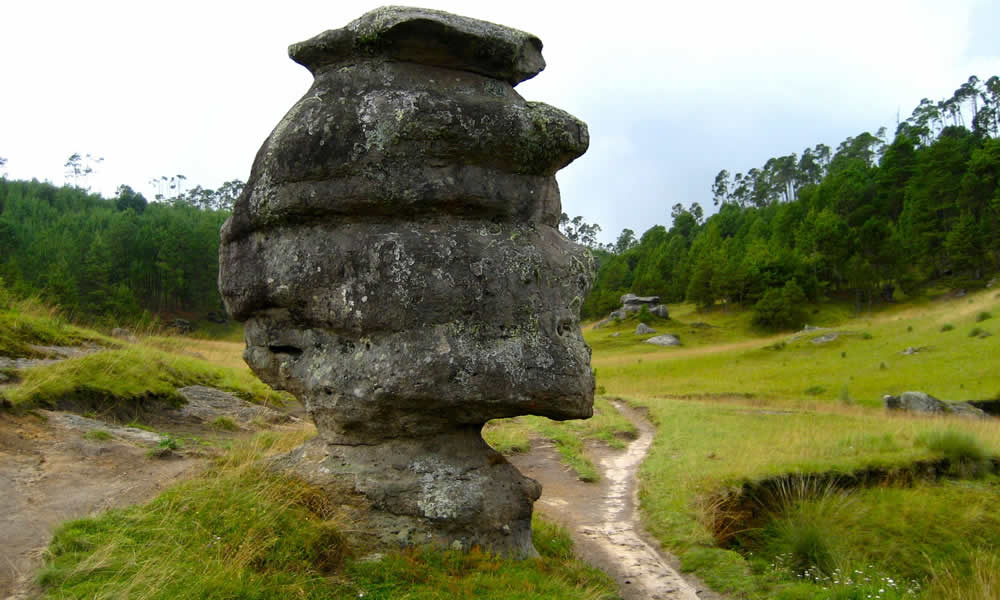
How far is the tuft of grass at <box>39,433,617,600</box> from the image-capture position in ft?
17.3

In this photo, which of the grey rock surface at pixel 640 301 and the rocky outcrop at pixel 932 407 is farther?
the grey rock surface at pixel 640 301

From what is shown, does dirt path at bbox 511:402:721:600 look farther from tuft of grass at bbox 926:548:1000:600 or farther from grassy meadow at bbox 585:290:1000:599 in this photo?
tuft of grass at bbox 926:548:1000:600

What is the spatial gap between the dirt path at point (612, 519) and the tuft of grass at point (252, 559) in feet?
3.89

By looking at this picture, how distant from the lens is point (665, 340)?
52062mm

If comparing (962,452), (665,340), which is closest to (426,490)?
(962,452)

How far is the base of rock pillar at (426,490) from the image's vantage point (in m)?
7.10

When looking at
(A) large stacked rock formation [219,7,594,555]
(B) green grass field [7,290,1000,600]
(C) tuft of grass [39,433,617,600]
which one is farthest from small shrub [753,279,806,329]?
(C) tuft of grass [39,433,617,600]

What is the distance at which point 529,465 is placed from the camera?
48.1 ft

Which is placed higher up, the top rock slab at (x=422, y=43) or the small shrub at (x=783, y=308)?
the top rock slab at (x=422, y=43)

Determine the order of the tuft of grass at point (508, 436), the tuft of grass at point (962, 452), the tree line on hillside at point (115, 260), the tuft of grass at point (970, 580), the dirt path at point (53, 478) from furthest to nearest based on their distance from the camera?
the tree line on hillside at point (115, 260) < the tuft of grass at point (508, 436) < the tuft of grass at point (962, 452) < the tuft of grass at point (970, 580) < the dirt path at point (53, 478)

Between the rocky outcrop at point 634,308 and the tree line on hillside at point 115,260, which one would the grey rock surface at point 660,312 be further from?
the tree line on hillside at point 115,260

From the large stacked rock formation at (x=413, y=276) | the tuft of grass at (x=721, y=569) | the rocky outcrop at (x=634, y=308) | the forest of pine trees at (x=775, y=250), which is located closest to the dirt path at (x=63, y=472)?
the large stacked rock formation at (x=413, y=276)

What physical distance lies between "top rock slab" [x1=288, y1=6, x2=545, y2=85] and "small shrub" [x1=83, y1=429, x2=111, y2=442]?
18.5 feet

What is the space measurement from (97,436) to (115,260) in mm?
61026
